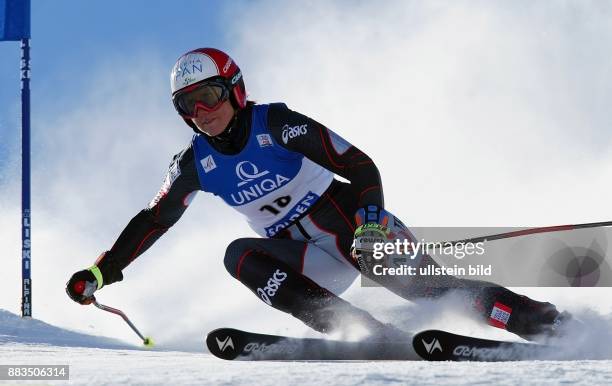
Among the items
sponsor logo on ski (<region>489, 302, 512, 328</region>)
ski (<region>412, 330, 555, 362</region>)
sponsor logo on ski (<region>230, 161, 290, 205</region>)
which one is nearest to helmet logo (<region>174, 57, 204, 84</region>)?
sponsor logo on ski (<region>230, 161, 290, 205</region>)

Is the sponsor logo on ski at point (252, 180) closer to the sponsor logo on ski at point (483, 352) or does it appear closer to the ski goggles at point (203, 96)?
the ski goggles at point (203, 96)

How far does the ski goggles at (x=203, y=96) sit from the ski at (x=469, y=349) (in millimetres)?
1899

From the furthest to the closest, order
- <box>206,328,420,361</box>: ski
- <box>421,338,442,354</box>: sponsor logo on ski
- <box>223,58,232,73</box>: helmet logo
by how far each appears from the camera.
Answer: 1. <box>223,58,232,73</box>: helmet logo
2. <box>206,328,420,361</box>: ski
3. <box>421,338,442,354</box>: sponsor logo on ski

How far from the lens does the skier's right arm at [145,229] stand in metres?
5.28

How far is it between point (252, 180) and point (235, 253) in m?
0.46

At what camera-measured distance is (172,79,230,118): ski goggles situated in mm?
5074

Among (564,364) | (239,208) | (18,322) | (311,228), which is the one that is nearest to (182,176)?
(239,208)

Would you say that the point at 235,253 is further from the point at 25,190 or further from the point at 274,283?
the point at 25,190

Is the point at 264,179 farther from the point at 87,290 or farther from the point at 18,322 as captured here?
the point at 18,322

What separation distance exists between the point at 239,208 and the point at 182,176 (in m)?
0.41

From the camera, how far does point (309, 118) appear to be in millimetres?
5039

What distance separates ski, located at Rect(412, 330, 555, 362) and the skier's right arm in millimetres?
1917

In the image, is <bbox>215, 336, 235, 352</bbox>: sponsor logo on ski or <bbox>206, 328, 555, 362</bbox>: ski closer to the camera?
<bbox>206, 328, 555, 362</bbox>: ski

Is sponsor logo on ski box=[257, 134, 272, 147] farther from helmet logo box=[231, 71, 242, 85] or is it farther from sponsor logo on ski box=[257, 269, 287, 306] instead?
sponsor logo on ski box=[257, 269, 287, 306]
